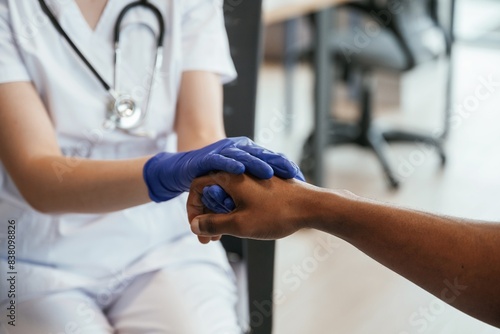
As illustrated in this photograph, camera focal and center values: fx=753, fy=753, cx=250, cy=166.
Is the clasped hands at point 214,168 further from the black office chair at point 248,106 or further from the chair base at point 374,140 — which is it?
the chair base at point 374,140

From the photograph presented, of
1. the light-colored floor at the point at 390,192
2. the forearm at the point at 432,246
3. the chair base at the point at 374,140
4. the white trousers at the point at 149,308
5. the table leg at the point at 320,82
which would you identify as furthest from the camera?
the chair base at the point at 374,140

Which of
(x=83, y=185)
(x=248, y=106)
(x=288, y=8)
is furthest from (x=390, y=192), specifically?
(x=83, y=185)

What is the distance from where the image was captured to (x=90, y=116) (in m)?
1.34

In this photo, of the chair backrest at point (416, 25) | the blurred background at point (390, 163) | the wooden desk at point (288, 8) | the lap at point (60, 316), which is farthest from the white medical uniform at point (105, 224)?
the chair backrest at point (416, 25)

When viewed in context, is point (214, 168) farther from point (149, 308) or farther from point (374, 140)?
point (374, 140)

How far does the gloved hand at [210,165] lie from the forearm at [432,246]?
0.11 meters

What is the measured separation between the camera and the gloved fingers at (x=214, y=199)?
3.69 ft

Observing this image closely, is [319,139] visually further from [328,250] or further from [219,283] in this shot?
[219,283]

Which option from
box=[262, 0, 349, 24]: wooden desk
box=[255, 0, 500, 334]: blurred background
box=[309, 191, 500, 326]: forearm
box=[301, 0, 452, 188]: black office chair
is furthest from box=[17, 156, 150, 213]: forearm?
box=[301, 0, 452, 188]: black office chair

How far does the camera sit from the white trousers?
1.21m

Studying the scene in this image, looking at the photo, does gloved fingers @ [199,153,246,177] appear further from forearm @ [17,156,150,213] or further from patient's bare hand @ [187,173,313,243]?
forearm @ [17,156,150,213]

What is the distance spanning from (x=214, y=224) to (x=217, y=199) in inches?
1.5

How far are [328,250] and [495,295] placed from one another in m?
1.72

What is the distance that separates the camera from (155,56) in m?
1.40
